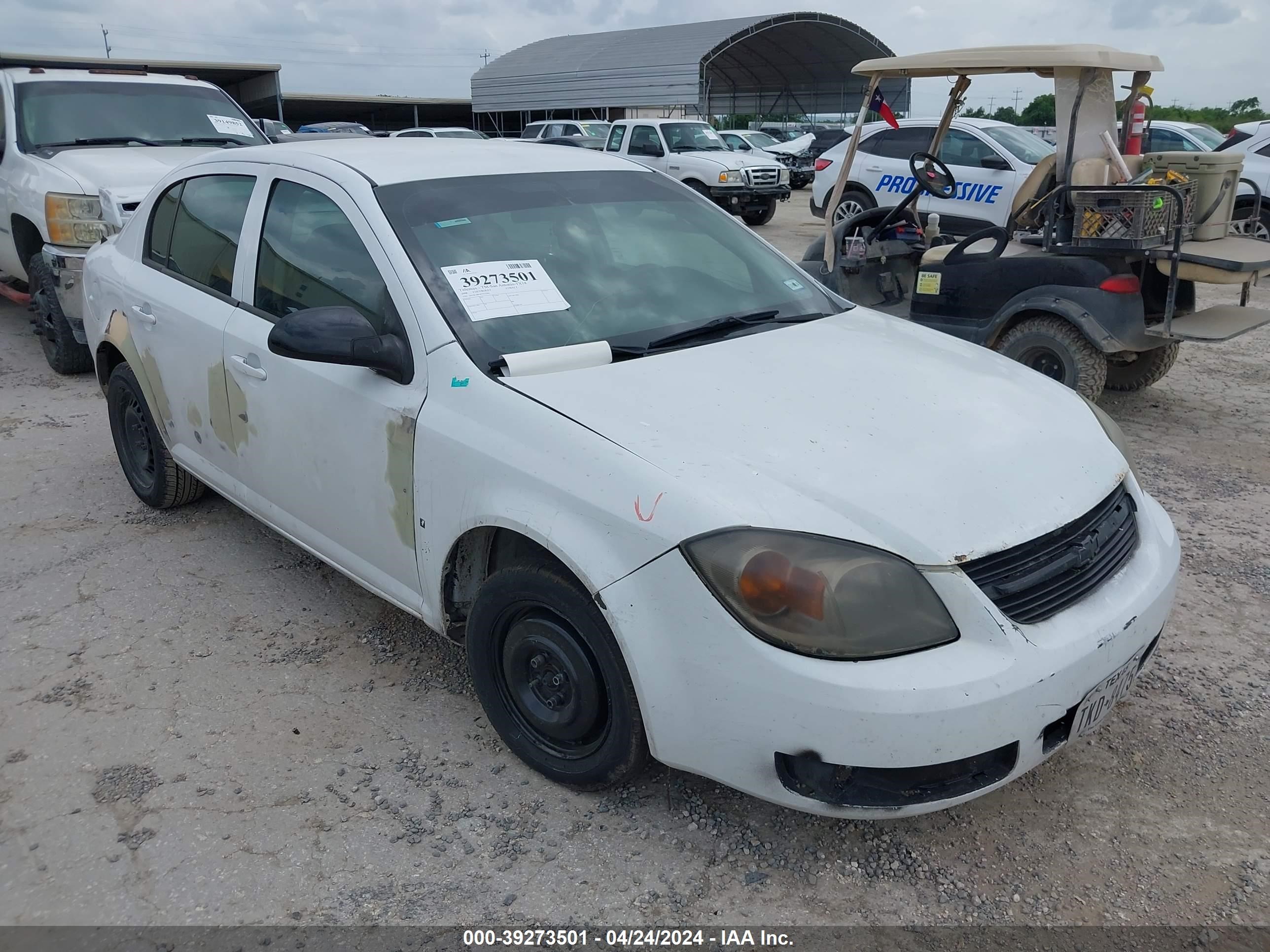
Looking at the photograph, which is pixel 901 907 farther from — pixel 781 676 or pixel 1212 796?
pixel 1212 796

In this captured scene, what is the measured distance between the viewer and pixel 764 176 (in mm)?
16547

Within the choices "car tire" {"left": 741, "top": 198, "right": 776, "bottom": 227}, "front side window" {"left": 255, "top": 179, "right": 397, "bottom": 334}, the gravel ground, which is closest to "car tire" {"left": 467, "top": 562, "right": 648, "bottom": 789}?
the gravel ground

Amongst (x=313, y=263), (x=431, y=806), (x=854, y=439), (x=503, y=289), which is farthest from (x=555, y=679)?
(x=313, y=263)

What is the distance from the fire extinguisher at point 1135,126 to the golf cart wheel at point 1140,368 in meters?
1.33

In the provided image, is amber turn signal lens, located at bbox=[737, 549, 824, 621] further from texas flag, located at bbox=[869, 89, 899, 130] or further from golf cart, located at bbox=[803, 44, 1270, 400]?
texas flag, located at bbox=[869, 89, 899, 130]

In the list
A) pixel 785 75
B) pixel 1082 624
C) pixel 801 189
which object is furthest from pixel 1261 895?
pixel 785 75

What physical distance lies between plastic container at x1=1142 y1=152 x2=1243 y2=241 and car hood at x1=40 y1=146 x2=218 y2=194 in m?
6.27

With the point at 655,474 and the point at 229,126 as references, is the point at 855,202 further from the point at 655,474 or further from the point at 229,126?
the point at 655,474

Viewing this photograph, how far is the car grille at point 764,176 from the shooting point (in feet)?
53.5

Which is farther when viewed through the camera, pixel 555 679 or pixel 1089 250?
pixel 1089 250

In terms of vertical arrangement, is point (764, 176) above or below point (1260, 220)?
above

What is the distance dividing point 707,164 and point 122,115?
10485mm

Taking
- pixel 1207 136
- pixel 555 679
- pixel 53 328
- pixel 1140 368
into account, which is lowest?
pixel 555 679

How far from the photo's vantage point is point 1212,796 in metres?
2.70
